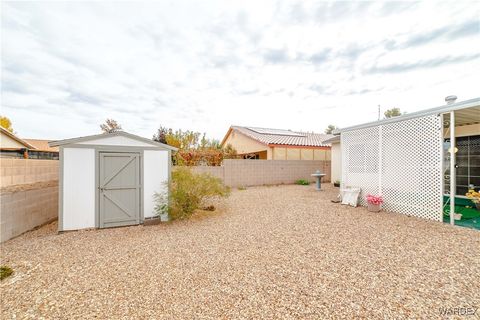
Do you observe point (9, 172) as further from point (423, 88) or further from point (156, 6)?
point (423, 88)

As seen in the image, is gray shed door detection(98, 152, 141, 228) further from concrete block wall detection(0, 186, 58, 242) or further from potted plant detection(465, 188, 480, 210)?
potted plant detection(465, 188, 480, 210)

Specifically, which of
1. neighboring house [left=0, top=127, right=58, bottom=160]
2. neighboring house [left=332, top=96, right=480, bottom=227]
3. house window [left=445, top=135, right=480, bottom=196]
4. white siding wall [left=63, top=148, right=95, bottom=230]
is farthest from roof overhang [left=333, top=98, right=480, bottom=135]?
neighboring house [left=0, top=127, right=58, bottom=160]

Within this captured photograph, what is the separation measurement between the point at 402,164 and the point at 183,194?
6893 millimetres

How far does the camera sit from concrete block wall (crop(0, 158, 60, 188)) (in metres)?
4.78

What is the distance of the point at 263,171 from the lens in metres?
13.6

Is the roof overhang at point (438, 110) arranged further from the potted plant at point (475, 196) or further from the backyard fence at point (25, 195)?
the backyard fence at point (25, 195)

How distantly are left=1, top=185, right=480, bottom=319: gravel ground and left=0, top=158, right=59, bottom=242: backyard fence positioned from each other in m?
0.38

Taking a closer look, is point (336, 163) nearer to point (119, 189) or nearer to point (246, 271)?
point (246, 271)

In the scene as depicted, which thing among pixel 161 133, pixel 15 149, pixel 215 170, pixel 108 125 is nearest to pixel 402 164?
pixel 215 170

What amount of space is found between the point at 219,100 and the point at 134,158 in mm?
9401

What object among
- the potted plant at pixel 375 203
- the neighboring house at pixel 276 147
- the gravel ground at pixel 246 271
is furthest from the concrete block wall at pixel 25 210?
the neighboring house at pixel 276 147

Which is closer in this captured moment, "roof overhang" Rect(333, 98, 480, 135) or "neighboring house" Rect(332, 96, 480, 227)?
"roof overhang" Rect(333, 98, 480, 135)

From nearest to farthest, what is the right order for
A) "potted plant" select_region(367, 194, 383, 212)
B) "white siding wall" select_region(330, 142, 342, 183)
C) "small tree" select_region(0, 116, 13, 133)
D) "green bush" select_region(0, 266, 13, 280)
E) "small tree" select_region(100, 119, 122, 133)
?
"green bush" select_region(0, 266, 13, 280), "potted plant" select_region(367, 194, 383, 212), "white siding wall" select_region(330, 142, 342, 183), "small tree" select_region(100, 119, 122, 133), "small tree" select_region(0, 116, 13, 133)

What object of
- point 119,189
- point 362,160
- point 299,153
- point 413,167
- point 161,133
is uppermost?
point 161,133
